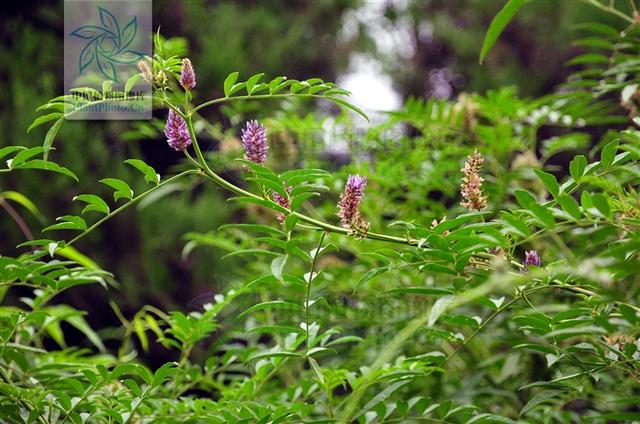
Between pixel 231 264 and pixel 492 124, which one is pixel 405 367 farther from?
pixel 231 264

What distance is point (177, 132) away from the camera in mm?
622

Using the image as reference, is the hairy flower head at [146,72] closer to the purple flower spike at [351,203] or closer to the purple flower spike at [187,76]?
the purple flower spike at [187,76]

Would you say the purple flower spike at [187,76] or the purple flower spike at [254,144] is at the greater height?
the purple flower spike at [187,76]

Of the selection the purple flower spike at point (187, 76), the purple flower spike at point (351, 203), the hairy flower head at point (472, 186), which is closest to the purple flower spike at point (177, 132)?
the purple flower spike at point (187, 76)

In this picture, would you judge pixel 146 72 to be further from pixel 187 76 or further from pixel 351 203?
pixel 351 203

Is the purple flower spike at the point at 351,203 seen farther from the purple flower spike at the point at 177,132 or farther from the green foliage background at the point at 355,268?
the purple flower spike at the point at 177,132

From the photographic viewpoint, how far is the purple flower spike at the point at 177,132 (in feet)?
2.03

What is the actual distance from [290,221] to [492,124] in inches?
34.5

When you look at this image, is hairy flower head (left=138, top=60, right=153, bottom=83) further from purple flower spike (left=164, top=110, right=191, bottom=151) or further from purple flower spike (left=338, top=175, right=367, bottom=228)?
purple flower spike (left=338, top=175, right=367, bottom=228)

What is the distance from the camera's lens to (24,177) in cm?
320

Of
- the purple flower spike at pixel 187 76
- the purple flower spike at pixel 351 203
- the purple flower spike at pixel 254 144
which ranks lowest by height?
the purple flower spike at pixel 351 203

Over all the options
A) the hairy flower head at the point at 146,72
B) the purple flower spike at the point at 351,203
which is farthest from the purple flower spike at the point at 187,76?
the purple flower spike at the point at 351,203

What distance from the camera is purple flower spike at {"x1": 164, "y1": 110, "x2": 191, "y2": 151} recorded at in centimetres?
62

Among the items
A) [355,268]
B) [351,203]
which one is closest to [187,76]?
[351,203]
